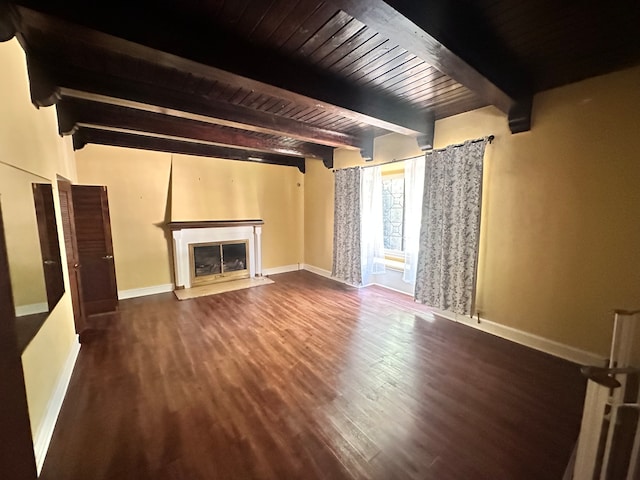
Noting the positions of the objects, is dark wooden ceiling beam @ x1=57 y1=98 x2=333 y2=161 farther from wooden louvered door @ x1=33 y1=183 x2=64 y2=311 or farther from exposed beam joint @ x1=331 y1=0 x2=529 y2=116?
exposed beam joint @ x1=331 y1=0 x2=529 y2=116

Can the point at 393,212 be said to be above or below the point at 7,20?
below

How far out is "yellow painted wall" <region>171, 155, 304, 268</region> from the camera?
4.67 metres

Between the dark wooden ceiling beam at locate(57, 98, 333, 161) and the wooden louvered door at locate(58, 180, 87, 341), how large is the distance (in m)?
0.68

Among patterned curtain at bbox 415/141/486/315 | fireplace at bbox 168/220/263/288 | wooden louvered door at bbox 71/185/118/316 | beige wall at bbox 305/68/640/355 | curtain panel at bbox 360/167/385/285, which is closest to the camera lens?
beige wall at bbox 305/68/640/355

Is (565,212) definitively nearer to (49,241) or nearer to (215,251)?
(49,241)

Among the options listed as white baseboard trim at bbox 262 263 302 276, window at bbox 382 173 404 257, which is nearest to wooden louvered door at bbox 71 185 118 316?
white baseboard trim at bbox 262 263 302 276

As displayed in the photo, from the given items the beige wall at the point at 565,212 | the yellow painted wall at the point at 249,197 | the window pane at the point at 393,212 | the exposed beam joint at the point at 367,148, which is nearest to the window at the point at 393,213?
the window pane at the point at 393,212

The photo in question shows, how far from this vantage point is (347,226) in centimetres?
486

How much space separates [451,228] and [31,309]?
3.67m

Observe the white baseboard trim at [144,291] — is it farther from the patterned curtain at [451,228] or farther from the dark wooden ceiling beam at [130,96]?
the patterned curtain at [451,228]

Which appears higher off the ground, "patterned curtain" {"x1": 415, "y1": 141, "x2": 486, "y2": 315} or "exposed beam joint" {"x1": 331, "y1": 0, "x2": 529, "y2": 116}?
"exposed beam joint" {"x1": 331, "y1": 0, "x2": 529, "y2": 116}

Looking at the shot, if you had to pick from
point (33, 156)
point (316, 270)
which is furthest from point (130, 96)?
point (316, 270)

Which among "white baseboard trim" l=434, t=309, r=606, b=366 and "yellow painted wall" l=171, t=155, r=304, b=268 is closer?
"white baseboard trim" l=434, t=309, r=606, b=366

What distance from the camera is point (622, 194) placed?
219 cm
